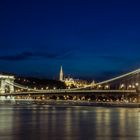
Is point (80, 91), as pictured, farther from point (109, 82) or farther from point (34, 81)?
point (34, 81)

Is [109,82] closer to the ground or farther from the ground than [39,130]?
farther from the ground

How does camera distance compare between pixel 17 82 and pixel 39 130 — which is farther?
pixel 17 82

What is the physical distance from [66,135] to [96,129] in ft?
15.1

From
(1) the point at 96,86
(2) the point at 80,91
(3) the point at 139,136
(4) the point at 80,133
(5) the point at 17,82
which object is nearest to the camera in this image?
(3) the point at 139,136

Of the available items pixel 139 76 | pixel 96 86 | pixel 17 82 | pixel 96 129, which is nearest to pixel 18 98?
pixel 17 82

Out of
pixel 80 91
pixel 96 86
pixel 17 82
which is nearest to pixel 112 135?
pixel 80 91

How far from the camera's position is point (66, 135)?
32.1m

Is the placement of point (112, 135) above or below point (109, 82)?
below

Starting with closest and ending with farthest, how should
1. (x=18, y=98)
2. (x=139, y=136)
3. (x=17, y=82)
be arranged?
1. (x=139, y=136)
2. (x=18, y=98)
3. (x=17, y=82)

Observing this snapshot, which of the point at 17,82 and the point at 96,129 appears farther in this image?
the point at 17,82

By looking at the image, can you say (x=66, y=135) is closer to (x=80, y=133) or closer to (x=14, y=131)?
(x=80, y=133)

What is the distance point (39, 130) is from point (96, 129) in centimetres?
363

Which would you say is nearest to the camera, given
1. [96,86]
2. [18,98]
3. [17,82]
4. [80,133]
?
[80,133]

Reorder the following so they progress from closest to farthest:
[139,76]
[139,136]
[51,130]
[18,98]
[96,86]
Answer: [139,136] → [51,130] → [139,76] → [96,86] → [18,98]
